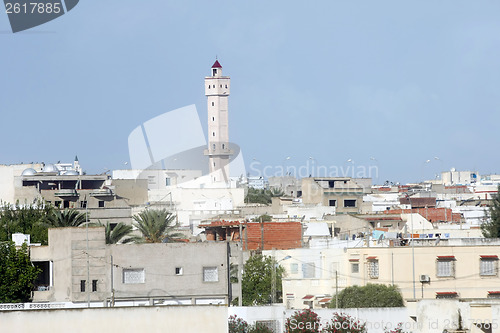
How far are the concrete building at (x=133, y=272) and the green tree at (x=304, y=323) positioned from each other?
27.8 feet

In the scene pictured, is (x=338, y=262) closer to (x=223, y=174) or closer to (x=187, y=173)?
(x=187, y=173)

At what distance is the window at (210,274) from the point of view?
1506 inches

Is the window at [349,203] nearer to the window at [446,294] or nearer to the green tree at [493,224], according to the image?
the green tree at [493,224]

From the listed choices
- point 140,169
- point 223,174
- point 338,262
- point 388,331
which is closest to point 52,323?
point 388,331

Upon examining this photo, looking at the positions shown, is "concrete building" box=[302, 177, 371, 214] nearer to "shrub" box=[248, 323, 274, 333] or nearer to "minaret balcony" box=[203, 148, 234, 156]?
"shrub" box=[248, 323, 274, 333]

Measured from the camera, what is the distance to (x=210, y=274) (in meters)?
38.3

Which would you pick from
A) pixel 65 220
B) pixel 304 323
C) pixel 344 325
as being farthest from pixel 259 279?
pixel 344 325

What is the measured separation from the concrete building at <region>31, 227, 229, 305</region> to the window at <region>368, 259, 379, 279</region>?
533cm

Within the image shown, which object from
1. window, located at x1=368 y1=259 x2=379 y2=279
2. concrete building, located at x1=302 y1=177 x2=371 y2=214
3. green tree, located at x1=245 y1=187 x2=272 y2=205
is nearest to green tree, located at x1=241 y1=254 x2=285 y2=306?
window, located at x1=368 y1=259 x2=379 y2=279

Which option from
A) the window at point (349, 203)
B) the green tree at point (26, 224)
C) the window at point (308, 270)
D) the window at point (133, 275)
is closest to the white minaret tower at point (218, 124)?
the window at point (349, 203)

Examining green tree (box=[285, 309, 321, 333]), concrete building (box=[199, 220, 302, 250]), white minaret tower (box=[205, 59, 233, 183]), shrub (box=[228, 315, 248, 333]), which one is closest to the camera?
shrub (box=[228, 315, 248, 333])

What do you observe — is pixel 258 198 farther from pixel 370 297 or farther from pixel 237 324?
pixel 237 324

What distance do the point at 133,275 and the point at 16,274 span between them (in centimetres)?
414

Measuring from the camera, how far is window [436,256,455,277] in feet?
126
